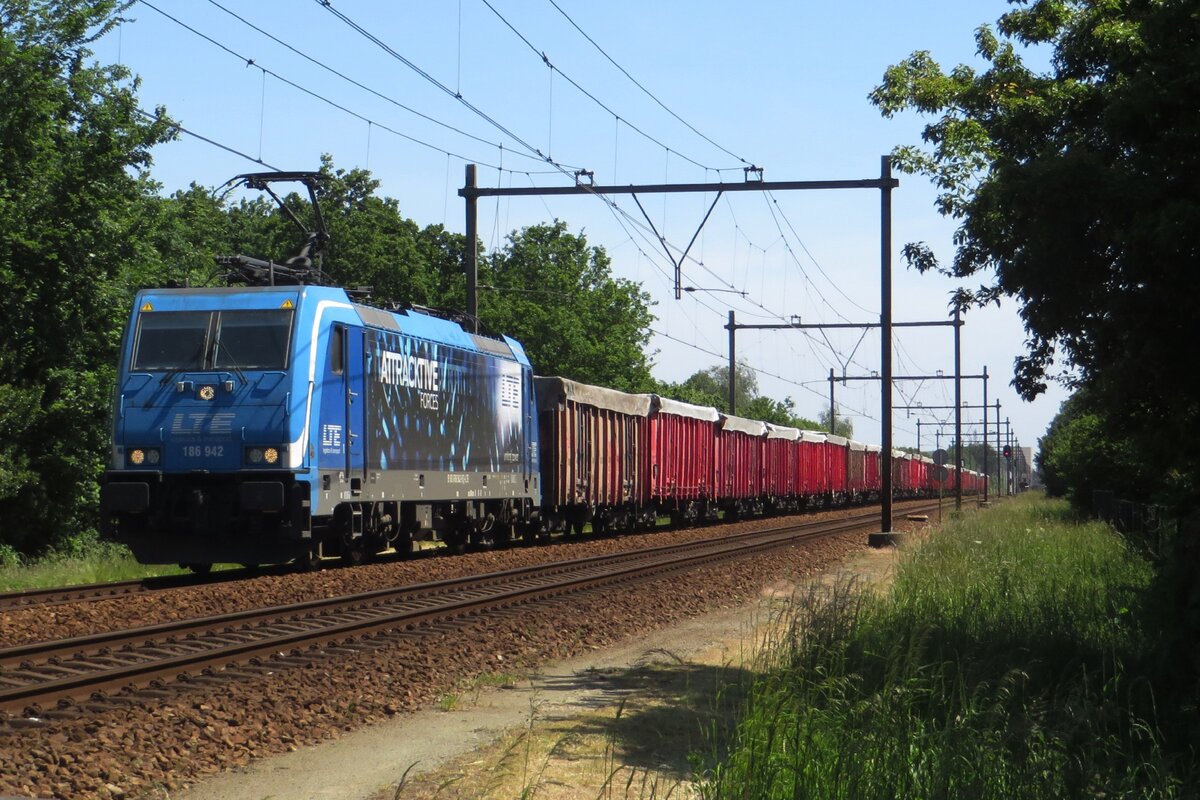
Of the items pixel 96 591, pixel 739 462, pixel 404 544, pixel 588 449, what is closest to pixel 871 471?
pixel 739 462

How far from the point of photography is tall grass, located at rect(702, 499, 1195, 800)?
5.82 m

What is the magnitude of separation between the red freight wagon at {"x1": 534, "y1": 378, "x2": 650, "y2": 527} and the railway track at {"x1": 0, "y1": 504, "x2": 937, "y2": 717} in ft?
27.8

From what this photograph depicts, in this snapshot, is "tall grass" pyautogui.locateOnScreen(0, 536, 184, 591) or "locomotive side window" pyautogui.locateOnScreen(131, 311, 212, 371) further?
"tall grass" pyautogui.locateOnScreen(0, 536, 184, 591)

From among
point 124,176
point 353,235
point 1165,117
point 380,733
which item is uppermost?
point 353,235

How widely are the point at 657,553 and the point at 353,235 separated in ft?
121

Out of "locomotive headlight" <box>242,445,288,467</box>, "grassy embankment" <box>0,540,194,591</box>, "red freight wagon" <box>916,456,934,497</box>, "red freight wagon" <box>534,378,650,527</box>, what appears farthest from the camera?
"red freight wagon" <box>916,456,934,497</box>

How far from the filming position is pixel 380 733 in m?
8.05

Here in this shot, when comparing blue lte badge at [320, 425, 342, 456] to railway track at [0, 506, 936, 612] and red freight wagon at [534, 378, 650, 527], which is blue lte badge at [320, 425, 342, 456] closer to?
railway track at [0, 506, 936, 612]

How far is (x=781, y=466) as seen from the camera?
46.0 m

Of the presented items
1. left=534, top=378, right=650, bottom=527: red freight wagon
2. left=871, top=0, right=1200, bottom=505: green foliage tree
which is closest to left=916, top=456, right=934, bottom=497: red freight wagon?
left=534, top=378, right=650, bottom=527: red freight wagon

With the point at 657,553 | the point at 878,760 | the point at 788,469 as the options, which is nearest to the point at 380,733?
the point at 878,760

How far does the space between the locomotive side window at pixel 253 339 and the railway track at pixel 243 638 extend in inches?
137

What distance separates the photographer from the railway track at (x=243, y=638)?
8.79 metres

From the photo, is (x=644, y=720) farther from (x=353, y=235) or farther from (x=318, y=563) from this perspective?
(x=353, y=235)
